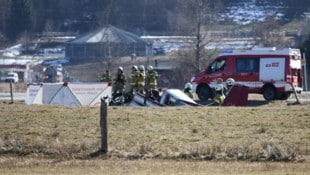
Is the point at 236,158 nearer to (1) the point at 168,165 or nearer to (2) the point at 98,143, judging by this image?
(1) the point at 168,165

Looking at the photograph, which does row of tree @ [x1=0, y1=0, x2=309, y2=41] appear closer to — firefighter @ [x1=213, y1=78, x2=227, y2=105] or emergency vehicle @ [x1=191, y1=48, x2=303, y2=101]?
emergency vehicle @ [x1=191, y1=48, x2=303, y2=101]

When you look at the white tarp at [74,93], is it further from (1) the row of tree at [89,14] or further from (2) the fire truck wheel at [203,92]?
(1) the row of tree at [89,14]

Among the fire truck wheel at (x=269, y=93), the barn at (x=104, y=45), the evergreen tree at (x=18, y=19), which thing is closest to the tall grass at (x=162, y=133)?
the fire truck wheel at (x=269, y=93)

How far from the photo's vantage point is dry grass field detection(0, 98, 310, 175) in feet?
61.8

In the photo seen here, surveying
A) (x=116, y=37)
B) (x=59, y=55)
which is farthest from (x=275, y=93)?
(x=59, y=55)

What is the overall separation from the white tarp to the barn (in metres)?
45.4

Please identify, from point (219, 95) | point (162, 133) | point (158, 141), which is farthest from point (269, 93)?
point (158, 141)

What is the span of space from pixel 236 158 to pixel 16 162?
5.06 metres

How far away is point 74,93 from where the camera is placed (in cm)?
3172

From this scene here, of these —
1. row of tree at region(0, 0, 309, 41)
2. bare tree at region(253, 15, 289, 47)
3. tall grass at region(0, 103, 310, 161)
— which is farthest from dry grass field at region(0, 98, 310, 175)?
row of tree at region(0, 0, 309, 41)

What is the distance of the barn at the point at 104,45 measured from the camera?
266 ft

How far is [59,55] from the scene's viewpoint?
97.4 meters

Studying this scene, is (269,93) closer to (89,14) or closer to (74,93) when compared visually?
(74,93)

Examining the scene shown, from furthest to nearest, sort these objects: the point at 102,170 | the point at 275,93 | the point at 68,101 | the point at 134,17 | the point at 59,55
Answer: the point at 134,17, the point at 59,55, the point at 275,93, the point at 68,101, the point at 102,170
